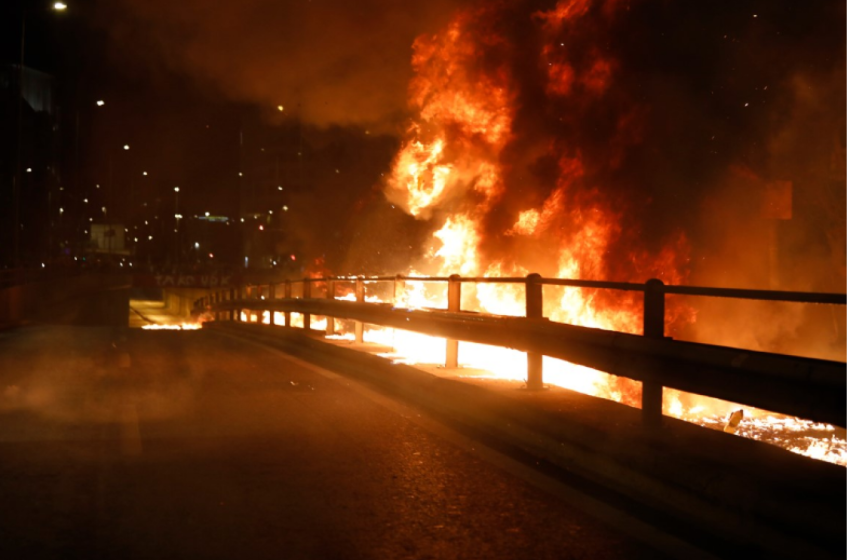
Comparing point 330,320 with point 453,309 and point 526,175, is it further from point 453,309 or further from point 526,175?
point 526,175

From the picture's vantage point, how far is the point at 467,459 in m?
7.23

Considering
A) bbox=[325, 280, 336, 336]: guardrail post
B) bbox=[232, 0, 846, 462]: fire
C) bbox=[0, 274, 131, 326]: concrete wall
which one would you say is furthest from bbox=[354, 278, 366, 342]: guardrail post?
bbox=[0, 274, 131, 326]: concrete wall

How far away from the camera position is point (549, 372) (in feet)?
46.5

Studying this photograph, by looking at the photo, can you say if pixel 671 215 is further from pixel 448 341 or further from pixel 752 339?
pixel 448 341

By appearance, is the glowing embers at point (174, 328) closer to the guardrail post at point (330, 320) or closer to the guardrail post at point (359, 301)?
the guardrail post at point (330, 320)

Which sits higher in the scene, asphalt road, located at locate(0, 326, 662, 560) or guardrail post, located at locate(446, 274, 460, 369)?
guardrail post, located at locate(446, 274, 460, 369)

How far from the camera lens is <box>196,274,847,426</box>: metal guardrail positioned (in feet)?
16.8

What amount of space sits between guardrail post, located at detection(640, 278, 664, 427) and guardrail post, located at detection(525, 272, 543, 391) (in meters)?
2.09

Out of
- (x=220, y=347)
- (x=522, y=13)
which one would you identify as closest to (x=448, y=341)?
(x=220, y=347)

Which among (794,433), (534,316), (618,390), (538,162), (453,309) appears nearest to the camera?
(534,316)

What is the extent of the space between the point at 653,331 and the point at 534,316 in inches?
93.2

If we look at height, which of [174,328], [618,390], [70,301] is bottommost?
[618,390]

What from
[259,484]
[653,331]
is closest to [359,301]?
[653,331]

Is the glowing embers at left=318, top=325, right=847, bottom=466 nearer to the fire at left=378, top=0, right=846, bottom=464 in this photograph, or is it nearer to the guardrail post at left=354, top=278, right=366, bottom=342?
the guardrail post at left=354, top=278, right=366, bottom=342
